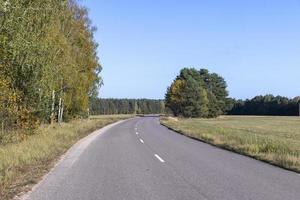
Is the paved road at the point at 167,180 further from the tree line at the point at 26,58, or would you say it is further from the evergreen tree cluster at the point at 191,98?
the evergreen tree cluster at the point at 191,98

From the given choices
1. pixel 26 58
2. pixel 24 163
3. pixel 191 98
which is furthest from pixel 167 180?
pixel 191 98

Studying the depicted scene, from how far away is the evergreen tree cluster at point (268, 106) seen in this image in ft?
531

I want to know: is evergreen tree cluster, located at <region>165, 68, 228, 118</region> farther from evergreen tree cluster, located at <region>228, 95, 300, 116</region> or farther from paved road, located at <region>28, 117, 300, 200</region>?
paved road, located at <region>28, 117, 300, 200</region>

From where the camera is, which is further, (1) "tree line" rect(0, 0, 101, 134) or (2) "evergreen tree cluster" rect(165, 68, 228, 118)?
(2) "evergreen tree cluster" rect(165, 68, 228, 118)

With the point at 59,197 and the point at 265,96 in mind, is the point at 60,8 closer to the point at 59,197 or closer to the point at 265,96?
the point at 59,197

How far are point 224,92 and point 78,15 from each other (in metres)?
106

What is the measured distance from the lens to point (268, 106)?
571 ft

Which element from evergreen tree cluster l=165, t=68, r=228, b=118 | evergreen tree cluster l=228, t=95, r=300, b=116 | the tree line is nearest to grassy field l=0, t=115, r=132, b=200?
the tree line

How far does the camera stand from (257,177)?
13219 mm

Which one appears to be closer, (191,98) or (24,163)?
(24,163)

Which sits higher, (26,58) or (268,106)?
(268,106)

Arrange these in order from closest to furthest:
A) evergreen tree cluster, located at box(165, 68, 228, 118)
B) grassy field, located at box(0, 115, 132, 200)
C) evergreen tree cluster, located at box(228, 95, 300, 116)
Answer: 1. grassy field, located at box(0, 115, 132, 200)
2. evergreen tree cluster, located at box(165, 68, 228, 118)
3. evergreen tree cluster, located at box(228, 95, 300, 116)

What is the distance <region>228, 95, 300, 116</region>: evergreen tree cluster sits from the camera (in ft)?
531

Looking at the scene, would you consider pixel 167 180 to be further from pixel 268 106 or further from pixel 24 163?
pixel 268 106
